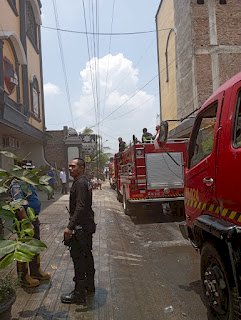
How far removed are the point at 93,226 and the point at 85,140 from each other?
42.9 m

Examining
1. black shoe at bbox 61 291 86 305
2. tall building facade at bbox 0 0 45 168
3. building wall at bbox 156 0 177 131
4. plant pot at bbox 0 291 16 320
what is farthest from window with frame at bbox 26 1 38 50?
plant pot at bbox 0 291 16 320

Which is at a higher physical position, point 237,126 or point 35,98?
point 35,98

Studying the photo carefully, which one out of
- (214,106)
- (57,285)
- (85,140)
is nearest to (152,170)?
(57,285)

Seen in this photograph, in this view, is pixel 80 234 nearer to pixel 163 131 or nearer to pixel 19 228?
pixel 19 228

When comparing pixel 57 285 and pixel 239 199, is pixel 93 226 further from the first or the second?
pixel 239 199

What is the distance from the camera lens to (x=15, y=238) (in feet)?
11.9

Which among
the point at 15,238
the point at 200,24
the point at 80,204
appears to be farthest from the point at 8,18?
the point at 15,238

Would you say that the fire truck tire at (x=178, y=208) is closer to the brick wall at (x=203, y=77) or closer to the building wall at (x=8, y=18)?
the building wall at (x=8, y=18)

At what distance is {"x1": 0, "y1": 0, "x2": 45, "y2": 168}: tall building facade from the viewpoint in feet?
51.5

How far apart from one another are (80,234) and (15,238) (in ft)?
4.09

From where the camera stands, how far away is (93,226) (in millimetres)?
4926

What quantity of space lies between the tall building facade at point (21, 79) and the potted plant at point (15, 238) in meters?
8.19

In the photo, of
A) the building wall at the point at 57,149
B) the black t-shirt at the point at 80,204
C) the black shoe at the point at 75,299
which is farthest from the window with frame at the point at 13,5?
the black shoe at the point at 75,299

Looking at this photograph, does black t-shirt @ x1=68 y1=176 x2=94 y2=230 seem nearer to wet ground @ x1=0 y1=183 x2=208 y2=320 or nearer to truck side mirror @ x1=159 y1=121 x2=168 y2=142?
wet ground @ x1=0 y1=183 x2=208 y2=320
